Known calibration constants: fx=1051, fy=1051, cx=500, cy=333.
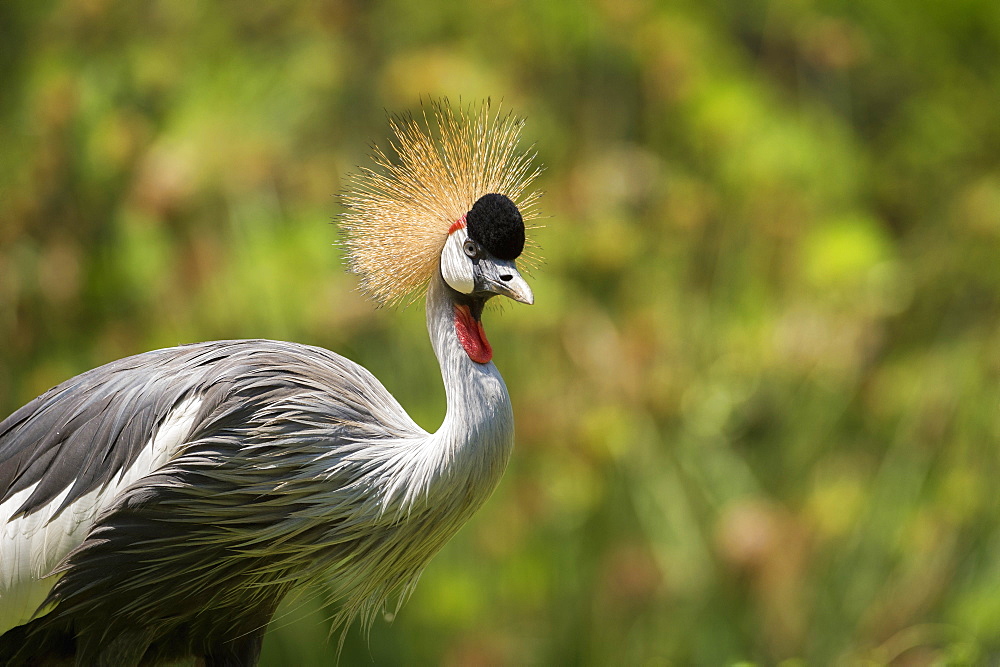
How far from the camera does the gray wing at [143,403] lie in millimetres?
1582

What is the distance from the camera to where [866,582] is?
3678 mm

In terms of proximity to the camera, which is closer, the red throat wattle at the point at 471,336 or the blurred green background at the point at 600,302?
the red throat wattle at the point at 471,336

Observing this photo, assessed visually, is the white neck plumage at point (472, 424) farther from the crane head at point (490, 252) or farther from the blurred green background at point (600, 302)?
the blurred green background at point (600, 302)

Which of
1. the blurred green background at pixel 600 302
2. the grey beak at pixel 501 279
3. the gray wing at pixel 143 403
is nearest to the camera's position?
the grey beak at pixel 501 279

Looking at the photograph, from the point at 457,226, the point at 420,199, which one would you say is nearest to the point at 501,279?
the point at 457,226

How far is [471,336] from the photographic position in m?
1.56

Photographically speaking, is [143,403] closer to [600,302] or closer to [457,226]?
[457,226]

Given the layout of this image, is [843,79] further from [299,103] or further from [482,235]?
[482,235]

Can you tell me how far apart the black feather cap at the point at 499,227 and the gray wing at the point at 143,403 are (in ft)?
1.09

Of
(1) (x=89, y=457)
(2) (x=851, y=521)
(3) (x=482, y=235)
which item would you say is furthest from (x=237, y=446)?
(2) (x=851, y=521)

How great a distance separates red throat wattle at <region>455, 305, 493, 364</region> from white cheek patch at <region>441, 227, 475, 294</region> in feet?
0.13

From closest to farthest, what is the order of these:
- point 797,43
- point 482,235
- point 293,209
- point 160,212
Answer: point 482,235
point 160,212
point 293,209
point 797,43

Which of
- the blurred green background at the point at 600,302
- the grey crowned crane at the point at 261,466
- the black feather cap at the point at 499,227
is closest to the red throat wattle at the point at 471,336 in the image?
the grey crowned crane at the point at 261,466

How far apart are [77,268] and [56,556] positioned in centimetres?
203
